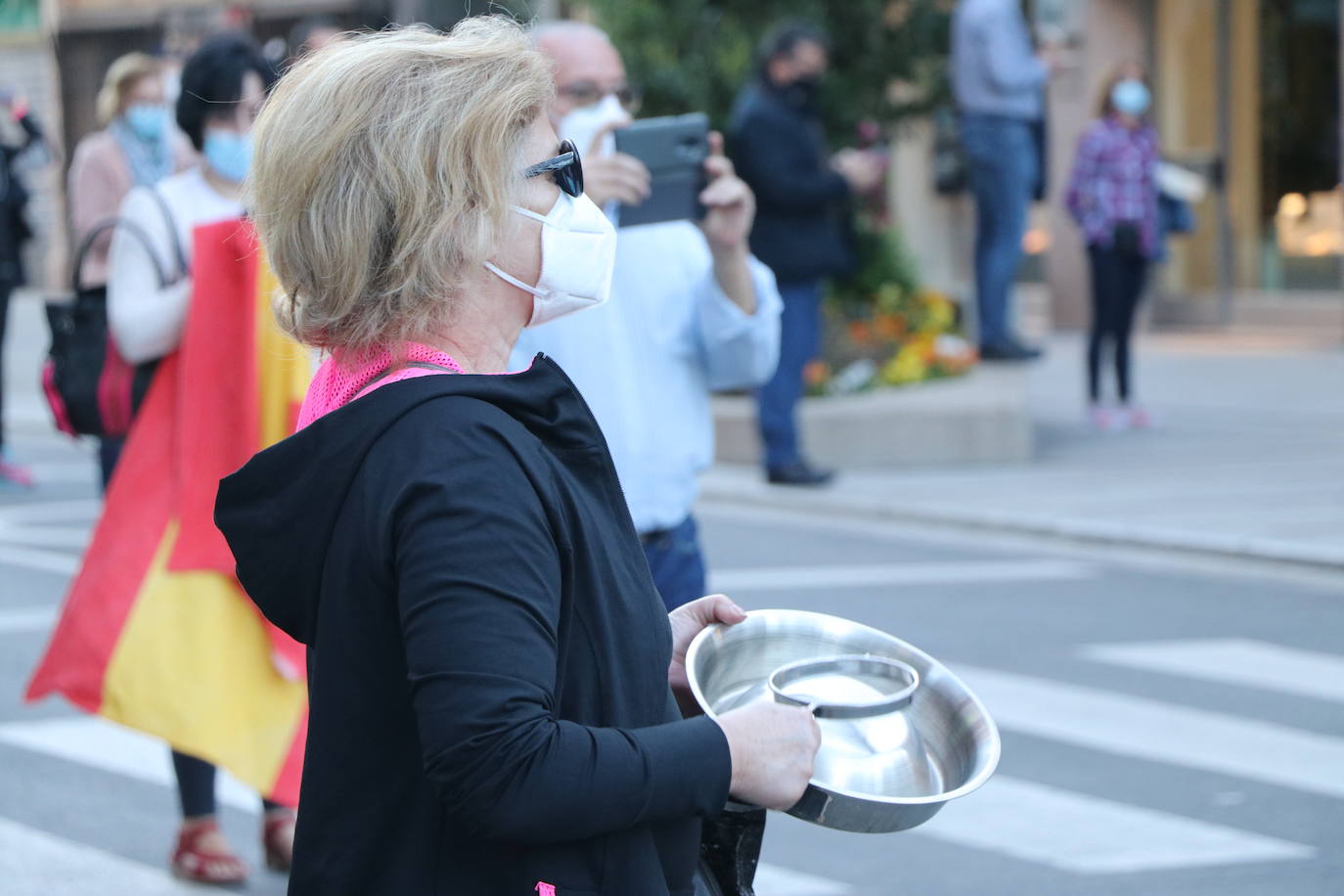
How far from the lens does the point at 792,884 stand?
4.54 m

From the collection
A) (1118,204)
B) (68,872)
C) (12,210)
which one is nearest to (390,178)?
(68,872)

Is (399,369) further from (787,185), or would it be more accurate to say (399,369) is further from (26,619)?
(787,185)

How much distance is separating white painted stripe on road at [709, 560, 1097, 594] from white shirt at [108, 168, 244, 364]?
3.72 m

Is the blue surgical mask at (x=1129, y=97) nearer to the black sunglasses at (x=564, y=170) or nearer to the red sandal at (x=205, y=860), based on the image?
the red sandal at (x=205, y=860)

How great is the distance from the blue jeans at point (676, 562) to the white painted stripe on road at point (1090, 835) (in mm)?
1250

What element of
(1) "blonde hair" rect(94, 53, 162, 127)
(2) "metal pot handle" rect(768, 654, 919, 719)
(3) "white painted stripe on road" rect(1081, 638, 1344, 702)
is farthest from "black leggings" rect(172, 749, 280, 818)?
(1) "blonde hair" rect(94, 53, 162, 127)

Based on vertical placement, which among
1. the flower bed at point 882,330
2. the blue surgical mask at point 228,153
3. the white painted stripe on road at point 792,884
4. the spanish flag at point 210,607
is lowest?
the white painted stripe on road at point 792,884

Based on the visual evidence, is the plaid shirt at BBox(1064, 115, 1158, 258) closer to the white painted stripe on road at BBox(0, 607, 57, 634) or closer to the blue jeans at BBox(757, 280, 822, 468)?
the blue jeans at BBox(757, 280, 822, 468)

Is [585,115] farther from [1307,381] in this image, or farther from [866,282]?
[1307,381]

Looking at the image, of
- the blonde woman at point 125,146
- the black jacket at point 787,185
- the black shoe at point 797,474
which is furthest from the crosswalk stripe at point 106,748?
the black shoe at point 797,474

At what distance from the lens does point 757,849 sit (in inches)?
87.2

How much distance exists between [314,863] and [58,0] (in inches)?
1185

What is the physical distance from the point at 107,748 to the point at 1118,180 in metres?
7.62

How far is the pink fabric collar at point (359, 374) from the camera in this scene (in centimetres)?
187
